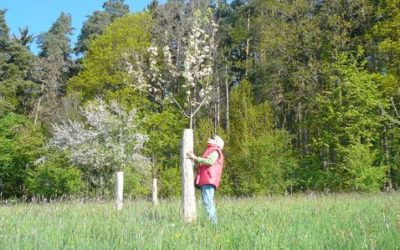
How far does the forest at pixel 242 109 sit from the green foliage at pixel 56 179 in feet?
0.24

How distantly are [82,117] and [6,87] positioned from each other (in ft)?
34.6

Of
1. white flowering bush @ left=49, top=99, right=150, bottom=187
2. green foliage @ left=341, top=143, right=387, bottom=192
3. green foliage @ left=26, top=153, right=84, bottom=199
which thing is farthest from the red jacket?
green foliage @ left=26, top=153, right=84, bottom=199

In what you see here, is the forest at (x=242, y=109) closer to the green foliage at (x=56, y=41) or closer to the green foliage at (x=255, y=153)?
the green foliage at (x=255, y=153)

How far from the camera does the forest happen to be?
80.1 feet

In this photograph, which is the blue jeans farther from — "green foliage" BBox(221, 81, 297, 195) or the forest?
"green foliage" BBox(221, 81, 297, 195)

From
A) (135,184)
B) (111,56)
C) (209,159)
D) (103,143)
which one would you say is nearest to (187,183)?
(209,159)

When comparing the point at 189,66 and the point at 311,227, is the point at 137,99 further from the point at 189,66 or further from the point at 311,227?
the point at 311,227

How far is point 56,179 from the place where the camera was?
3083 cm

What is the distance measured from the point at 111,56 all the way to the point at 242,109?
11.8 m

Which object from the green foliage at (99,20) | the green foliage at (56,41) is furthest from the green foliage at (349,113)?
the green foliage at (56,41)

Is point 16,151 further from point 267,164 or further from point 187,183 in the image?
point 187,183

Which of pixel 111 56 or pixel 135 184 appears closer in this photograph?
pixel 135 184

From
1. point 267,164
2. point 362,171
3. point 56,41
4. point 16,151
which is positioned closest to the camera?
point 362,171

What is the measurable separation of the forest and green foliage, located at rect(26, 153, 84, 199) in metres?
0.07
